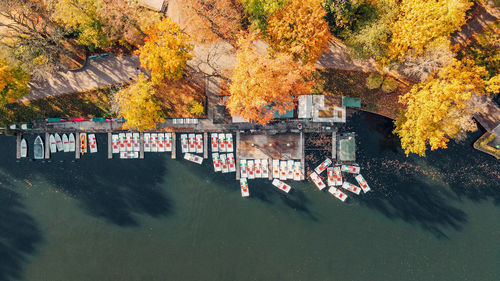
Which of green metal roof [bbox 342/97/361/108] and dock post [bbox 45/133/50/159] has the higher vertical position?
green metal roof [bbox 342/97/361/108]

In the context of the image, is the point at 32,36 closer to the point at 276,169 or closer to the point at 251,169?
the point at 251,169

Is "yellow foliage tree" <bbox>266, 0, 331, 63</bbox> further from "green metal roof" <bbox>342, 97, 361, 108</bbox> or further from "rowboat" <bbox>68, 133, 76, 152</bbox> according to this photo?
"rowboat" <bbox>68, 133, 76, 152</bbox>

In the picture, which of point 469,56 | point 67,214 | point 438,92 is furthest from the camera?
point 67,214

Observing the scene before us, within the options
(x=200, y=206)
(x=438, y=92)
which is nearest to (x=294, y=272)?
(x=200, y=206)

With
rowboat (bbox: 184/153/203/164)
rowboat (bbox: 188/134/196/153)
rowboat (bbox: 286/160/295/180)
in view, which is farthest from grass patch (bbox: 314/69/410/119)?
rowboat (bbox: 184/153/203/164)

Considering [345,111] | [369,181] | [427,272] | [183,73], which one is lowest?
[427,272]

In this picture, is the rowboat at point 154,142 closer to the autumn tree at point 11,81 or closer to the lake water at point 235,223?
the lake water at point 235,223

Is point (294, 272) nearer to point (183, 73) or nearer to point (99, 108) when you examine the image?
point (183, 73)
